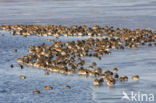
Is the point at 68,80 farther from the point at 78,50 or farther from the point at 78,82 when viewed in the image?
the point at 78,50

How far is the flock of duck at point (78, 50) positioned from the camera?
18.8 metres

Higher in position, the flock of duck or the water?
the flock of duck

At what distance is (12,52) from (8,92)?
8.46 meters

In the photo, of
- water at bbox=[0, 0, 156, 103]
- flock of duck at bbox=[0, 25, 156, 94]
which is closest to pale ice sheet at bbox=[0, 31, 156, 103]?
water at bbox=[0, 0, 156, 103]

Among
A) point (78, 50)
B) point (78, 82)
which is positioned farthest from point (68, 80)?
point (78, 50)

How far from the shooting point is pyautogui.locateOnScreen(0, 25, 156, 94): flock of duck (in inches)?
739

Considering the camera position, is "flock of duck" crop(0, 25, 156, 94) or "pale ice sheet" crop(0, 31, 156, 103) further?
"flock of duck" crop(0, 25, 156, 94)

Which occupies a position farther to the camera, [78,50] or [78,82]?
[78,50]

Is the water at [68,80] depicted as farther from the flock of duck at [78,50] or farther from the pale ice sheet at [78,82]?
the flock of duck at [78,50]

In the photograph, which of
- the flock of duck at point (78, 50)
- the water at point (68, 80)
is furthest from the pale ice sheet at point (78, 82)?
the flock of duck at point (78, 50)

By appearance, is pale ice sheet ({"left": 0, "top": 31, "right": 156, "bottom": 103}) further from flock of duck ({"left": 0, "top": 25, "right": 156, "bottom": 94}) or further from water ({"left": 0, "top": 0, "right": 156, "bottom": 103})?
flock of duck ({"left": 0, "top": 25, "right": 156, "bottom": 94})

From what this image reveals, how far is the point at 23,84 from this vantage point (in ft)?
57.3

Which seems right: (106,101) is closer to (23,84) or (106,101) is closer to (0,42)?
(23,84)

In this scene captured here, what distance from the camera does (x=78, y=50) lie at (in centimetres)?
2316
